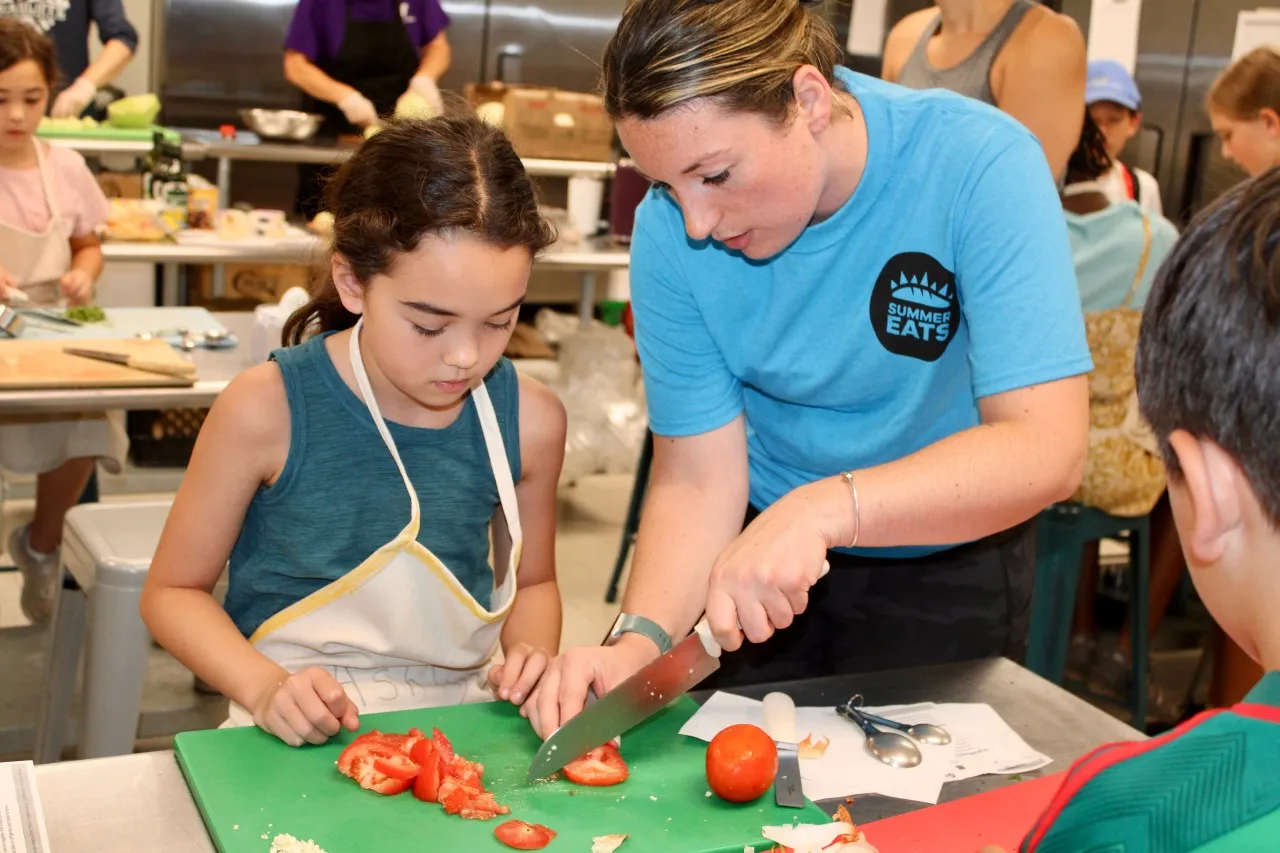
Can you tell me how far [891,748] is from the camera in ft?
4.69

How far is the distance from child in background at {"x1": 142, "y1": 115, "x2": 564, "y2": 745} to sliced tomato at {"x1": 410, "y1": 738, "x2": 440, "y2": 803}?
217 mm

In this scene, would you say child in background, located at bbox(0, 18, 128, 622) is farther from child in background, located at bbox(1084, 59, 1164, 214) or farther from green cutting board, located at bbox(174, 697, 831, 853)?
child in background, located at bbox(1084, 59, 1164, 214)

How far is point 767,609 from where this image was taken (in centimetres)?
129

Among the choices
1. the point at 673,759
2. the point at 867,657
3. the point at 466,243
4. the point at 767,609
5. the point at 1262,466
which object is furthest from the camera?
the point at 867,657

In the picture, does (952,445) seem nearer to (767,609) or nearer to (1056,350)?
(1056,350)

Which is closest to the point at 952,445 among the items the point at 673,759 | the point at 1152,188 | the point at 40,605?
the point at 673,759

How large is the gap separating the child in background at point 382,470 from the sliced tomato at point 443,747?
0.16 metres

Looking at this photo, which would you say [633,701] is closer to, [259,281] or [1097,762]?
[1097,762]

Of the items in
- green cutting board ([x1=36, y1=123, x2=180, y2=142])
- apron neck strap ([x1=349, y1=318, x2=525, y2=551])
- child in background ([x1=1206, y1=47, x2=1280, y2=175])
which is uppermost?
child in background ([x1=1206, y1=47, x2=1280, y2=175])

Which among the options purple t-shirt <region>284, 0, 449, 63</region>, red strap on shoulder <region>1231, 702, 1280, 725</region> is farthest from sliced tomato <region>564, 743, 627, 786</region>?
purple t-shirt <region>284, 0, 449, 63</region>

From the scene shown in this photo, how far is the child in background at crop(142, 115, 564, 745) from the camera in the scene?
1.60 metres

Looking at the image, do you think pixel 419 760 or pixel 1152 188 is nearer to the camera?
pixel 419 760

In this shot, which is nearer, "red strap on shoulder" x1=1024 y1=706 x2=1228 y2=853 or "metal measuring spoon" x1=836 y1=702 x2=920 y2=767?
"red strap on shoulder" x1=1024 y1=706 x2=1228 y2=853

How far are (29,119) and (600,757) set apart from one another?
2787 millimetres
